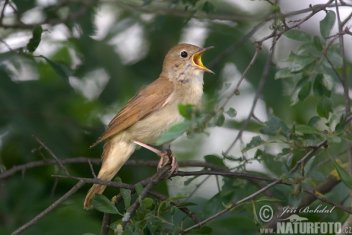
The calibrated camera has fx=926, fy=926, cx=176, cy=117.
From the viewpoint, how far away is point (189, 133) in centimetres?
427

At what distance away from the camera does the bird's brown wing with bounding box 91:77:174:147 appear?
630 cm

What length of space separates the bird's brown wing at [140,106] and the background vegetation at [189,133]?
13.5 inches

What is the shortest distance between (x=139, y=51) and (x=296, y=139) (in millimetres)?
3232

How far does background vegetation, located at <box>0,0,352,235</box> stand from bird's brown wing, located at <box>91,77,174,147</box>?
344 mm

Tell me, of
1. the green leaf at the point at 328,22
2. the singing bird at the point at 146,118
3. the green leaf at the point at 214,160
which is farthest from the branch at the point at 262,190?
the singing bird at the point at 146,118

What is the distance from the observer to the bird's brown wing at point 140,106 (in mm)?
6301

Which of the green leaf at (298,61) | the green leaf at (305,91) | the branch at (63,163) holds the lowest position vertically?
the branch at (63,163)

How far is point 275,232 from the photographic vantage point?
5.42 m

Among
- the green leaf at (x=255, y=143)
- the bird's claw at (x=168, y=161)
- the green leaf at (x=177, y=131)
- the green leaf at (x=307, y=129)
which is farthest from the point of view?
the bird's claw at (x=168, y=161)

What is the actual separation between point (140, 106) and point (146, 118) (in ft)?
0.32

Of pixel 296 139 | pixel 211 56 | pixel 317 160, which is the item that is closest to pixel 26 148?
pixel 211 56

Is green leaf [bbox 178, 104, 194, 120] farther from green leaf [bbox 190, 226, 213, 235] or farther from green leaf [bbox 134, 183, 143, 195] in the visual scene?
green leaf [bbox 190, 226, 213, 235]

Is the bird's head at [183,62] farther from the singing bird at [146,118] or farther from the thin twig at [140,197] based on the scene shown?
the thin twig at [140,197]

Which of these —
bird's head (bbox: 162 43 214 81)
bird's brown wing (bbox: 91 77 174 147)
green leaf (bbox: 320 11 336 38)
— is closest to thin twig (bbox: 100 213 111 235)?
bird's brown wing (bbox: 91 77 174 147)
